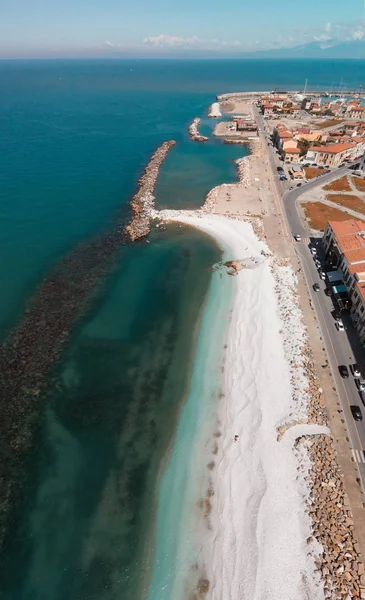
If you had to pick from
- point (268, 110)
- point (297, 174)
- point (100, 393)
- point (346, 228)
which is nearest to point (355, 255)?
point (346, 228)

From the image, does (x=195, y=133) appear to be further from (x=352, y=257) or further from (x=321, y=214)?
(x=352, y=257)

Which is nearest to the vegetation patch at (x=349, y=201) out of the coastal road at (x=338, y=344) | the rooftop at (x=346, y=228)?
the coastal road at (x=338, y=344)

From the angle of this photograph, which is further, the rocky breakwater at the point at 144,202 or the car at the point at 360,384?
the rocky breakwater at the point at 144,202

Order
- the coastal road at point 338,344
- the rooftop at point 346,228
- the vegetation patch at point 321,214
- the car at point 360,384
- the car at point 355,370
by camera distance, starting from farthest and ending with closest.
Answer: the vegetation patch at point 321,214, the rooftop at point 346,228, the car at point 355,370, the car at point 360,384, the coastal road at point 338,344

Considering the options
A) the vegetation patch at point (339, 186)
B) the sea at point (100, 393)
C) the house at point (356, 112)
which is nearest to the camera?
the sea at point (100, 393)

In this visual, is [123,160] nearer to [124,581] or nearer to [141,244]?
[141,244]

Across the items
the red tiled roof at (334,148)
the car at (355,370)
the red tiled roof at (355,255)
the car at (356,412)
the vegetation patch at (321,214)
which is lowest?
the car at (356,412)

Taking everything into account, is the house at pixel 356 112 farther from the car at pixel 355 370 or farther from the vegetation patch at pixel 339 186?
the car at pixel 355 370
